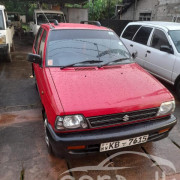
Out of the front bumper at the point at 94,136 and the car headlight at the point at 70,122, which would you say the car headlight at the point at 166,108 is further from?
the car headlight at the point at 70,122

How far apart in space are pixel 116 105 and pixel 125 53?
1530mm

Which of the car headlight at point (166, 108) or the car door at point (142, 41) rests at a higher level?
the car door at point (142, 41)

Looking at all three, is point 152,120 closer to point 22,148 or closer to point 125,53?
point 125,53

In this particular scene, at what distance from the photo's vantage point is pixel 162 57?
463 centimetres

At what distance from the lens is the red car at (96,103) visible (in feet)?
6.77

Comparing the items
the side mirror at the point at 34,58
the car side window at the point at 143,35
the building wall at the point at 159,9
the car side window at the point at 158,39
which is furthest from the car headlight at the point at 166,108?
the building wall at the point at 159,9

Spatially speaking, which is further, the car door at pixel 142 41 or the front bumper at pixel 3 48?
the front bumper at pixel 3 48

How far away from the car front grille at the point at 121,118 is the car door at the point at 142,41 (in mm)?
3265

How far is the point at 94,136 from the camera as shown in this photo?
6.77 feet

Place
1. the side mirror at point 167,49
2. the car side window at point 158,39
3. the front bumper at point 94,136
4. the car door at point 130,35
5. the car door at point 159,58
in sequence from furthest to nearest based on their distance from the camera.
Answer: the car door at point 130,35, the car side window at point 158,39, the car door at point 159,58, the side mirror at point 167,49, the front bumper at point 94,136

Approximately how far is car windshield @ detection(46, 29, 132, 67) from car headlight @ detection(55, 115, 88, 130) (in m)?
1.07

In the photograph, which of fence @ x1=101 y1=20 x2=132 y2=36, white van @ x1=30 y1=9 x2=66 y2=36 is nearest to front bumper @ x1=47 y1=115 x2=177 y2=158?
white van @ x1=30 y1=9 x2=66 y2=36

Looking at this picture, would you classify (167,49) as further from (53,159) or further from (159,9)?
(159,9)

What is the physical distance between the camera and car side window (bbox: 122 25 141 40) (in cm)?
578
